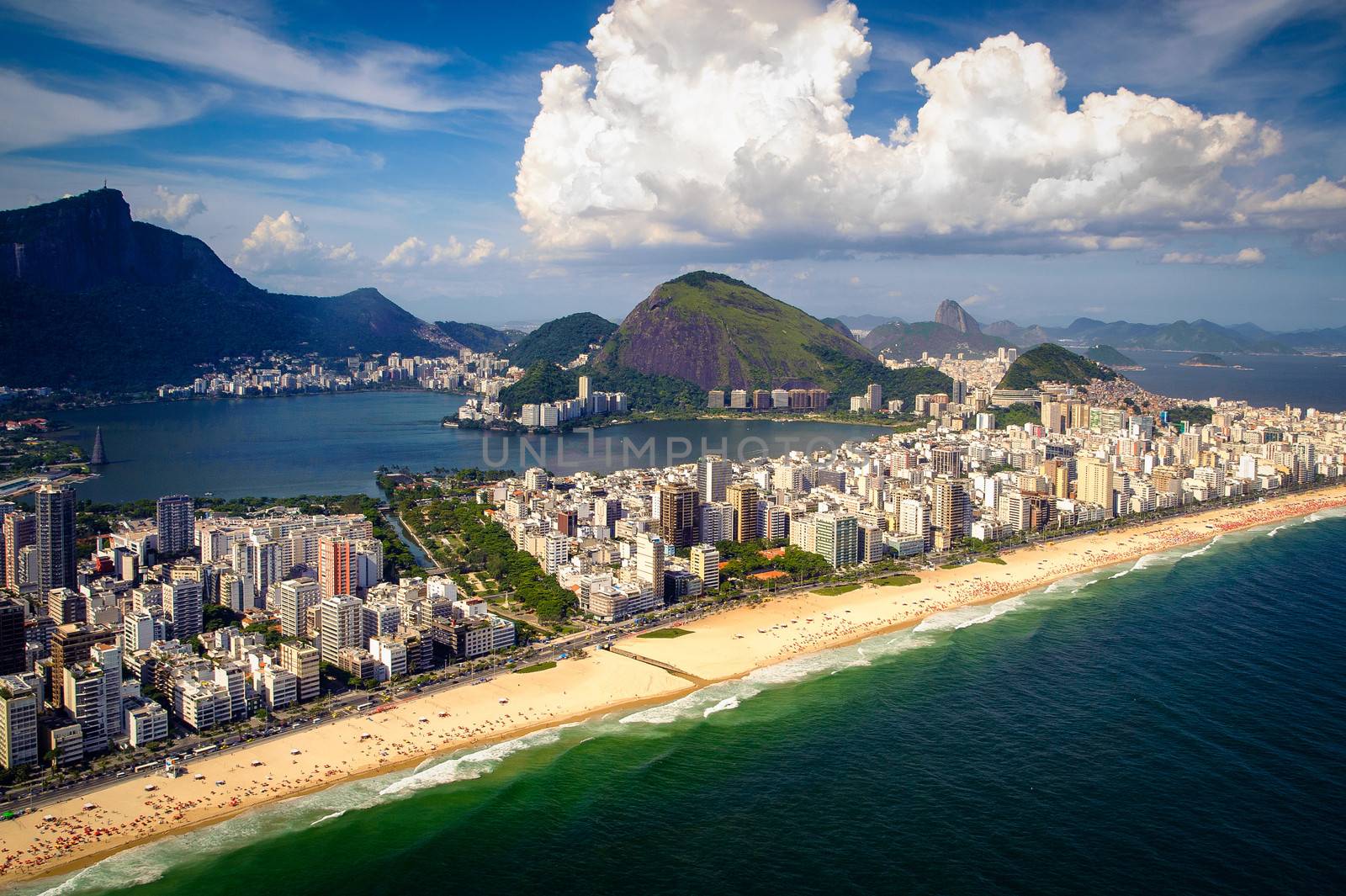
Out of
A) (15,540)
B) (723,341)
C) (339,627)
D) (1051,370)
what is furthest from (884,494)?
(723,341)

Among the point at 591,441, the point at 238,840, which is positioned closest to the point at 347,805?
the point at 238,840

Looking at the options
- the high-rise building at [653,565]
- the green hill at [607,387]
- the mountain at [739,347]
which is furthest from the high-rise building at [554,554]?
the mountain at [739,347]

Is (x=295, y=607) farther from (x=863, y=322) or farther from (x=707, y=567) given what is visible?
(x=863, y=322)

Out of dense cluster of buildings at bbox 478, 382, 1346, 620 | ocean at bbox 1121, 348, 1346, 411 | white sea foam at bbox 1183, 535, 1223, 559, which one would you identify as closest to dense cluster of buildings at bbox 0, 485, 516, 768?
dense cluster of buildings at bbox 478, 382, 1346, 620

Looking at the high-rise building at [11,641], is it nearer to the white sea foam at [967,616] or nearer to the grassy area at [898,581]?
the white sea foam at [967,616]

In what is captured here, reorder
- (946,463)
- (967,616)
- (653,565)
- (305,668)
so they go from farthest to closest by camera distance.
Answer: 1. (946,463)
2. (653,565)
3. (967,616)
4. (305,668)

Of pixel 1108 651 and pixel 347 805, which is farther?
pixel 1108 651

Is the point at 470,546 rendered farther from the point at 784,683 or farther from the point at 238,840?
the point at 238,840
